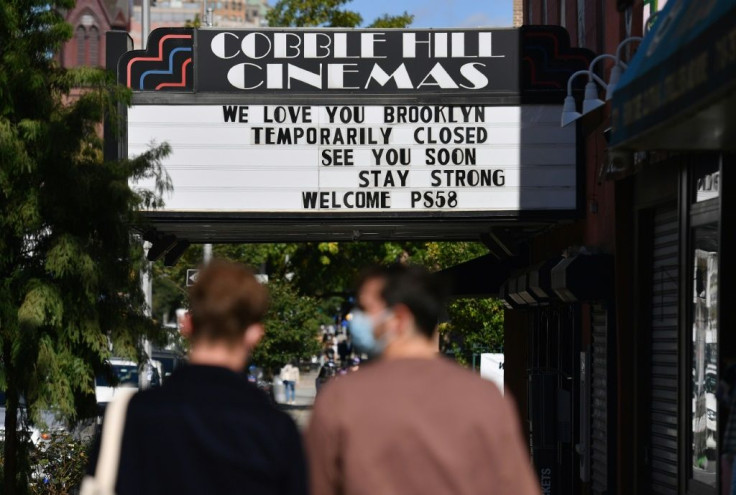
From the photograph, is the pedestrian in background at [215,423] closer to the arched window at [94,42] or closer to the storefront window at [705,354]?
the storefront window at [705,354]

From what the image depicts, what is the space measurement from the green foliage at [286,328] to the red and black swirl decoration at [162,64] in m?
24.1

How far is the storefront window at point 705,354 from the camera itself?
10.6 metres

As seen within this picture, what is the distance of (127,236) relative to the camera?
39.8ft

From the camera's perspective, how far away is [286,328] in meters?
39.4

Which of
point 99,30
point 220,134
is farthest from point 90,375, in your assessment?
point 99,30

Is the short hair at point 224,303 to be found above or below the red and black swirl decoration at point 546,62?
below

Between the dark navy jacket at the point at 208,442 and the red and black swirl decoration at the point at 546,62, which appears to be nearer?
the dark navy jacket at the point at 208,442

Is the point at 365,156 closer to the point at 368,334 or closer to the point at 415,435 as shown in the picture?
the point at 368,334

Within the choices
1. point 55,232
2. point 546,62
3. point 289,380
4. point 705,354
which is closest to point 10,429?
point 55,232

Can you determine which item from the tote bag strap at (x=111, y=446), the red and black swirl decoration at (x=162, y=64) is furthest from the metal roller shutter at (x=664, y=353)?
the tote bag strap at (x=111, y=446)

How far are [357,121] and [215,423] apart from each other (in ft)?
35.8

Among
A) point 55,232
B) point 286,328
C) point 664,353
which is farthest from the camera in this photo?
point 286,328

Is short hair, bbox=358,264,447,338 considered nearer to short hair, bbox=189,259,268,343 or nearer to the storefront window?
short hair, bbox=189,259,268,343

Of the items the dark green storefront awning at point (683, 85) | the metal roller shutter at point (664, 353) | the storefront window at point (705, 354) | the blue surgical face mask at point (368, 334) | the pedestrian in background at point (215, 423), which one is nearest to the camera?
the pedestrian in background at point (215, 423)
